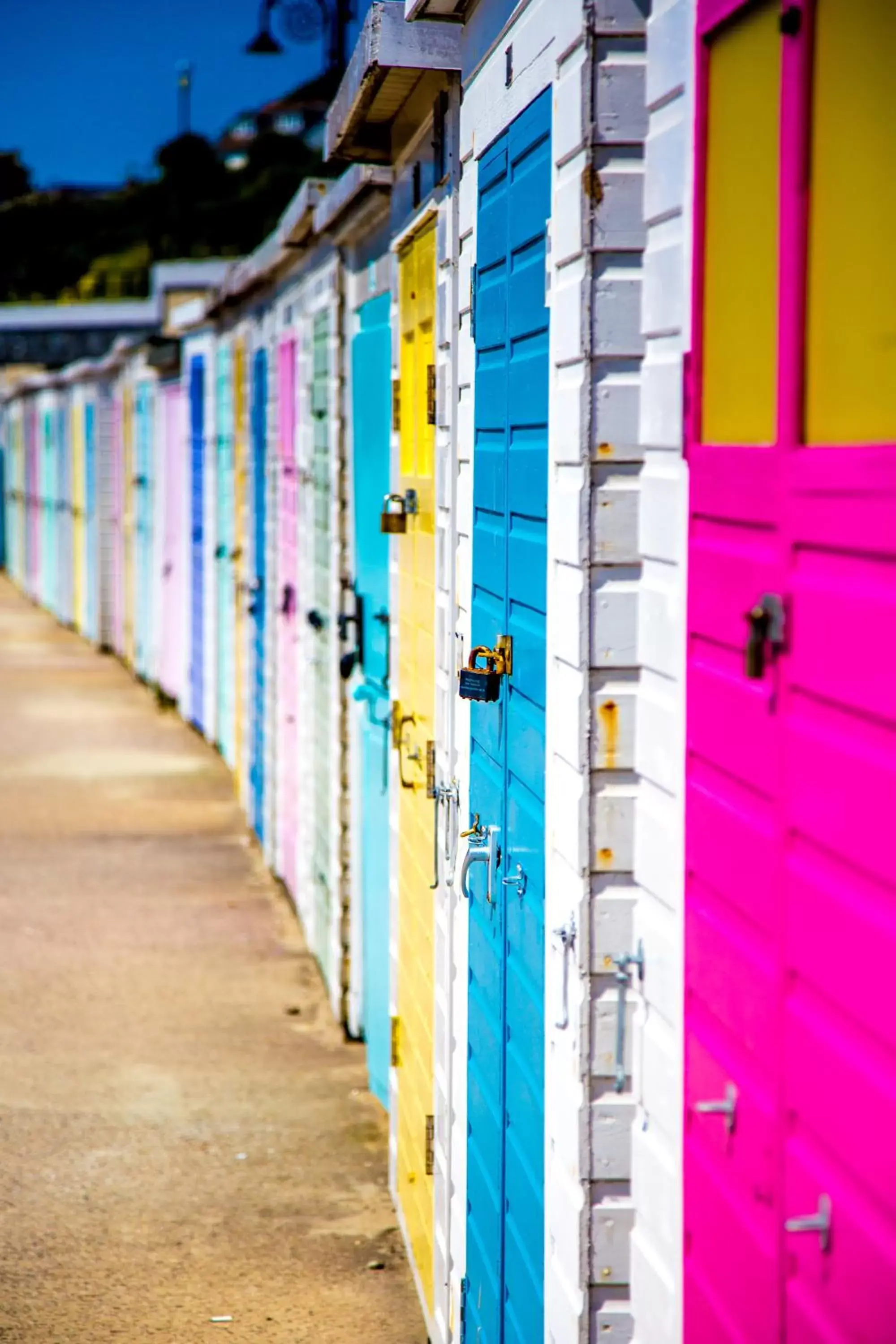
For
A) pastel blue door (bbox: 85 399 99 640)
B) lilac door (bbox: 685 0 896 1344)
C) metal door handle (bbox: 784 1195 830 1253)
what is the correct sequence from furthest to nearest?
pastel blue door (bbox: 85 399 99 640), metal door handle (bbox: 784 1195 830 1253), lilac door (bbox: 685 0 896 1344)

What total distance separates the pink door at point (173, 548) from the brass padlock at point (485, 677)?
13.8 meters

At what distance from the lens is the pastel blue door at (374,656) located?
699 centimetres

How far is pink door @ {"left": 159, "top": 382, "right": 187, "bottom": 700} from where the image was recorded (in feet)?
59.8

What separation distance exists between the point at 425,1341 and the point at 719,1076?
9.87 feet

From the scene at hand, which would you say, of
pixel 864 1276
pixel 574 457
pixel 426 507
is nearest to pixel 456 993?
pixel 426 507

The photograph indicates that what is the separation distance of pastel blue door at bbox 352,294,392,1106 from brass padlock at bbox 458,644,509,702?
2.41 m

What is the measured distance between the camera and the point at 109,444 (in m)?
24.2

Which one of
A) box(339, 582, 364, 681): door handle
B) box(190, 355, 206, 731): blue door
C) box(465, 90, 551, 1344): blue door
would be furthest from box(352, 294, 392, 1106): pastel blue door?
box(190, 355, 206, 731): blue door

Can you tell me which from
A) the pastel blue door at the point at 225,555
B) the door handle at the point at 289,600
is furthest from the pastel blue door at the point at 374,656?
the pastel blue door at the point at 225,555

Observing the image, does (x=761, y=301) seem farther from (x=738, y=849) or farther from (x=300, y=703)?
(x=300, y=703)

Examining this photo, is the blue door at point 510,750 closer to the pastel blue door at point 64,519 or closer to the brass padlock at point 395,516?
the brass padlock at point 395,516

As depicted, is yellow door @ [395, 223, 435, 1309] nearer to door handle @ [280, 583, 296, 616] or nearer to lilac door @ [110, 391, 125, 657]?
door handle @ [280, 583, 296, 616]

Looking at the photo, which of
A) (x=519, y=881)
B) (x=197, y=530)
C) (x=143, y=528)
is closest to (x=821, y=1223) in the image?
(x=519, y=881)

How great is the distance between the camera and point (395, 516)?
5.89 meters
